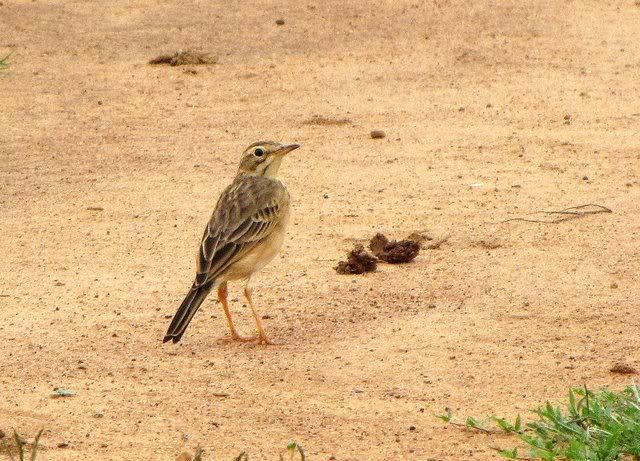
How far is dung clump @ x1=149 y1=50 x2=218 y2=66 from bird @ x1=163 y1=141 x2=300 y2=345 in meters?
5.82

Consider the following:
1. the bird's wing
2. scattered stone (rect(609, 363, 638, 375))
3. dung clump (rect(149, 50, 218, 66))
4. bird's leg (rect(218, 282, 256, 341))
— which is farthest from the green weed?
dung clump (rect(149, 50, 218, 66))

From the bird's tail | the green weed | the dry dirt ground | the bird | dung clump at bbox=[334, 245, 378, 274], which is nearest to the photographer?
the green weed

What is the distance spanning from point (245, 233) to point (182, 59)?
657cm

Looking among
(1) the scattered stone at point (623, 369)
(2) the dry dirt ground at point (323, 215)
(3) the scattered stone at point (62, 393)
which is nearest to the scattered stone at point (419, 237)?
(2) the dry dirt ground at point (323, 215)

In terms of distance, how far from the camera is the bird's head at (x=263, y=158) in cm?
792

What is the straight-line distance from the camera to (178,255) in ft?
28.0

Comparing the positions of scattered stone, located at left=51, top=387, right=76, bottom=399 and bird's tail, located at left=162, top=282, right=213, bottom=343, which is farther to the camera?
bird's tail, located at left=162, top=282, right=213, bottom=343

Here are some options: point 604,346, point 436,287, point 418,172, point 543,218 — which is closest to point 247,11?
point 418,172

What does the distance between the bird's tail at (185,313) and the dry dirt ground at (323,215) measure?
7.9 inches

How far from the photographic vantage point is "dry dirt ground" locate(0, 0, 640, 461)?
20.3ft

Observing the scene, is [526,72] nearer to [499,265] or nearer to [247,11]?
[247,11]

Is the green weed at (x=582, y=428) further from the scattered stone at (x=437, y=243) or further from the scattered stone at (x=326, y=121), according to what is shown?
the scattered stone at (x=326, y=121)

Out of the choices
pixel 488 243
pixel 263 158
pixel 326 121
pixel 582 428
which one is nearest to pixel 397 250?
pixel 488 243

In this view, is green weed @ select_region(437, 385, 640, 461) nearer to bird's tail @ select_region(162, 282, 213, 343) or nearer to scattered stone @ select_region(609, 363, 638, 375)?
scattered stone @ select_region(609, 363, 638, 375)
